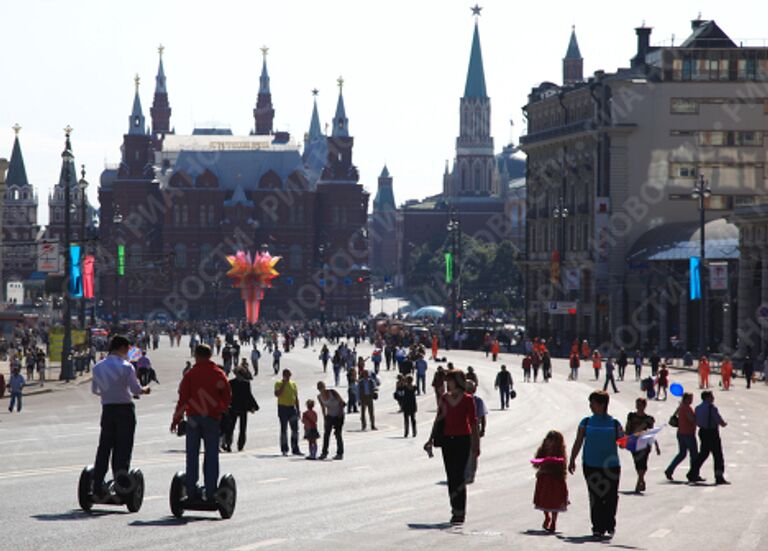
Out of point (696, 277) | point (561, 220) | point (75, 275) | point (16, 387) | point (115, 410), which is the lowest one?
point (16, 387)

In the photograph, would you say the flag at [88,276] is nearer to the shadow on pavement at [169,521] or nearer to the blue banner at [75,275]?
the blue banner at [75,275]

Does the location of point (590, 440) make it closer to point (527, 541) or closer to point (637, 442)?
point (527, 541)

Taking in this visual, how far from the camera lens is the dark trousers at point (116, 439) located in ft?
53.0

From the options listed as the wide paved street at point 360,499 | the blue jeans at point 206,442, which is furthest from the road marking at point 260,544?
Result: the blue jeans at point 206,442

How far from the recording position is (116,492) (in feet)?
54.4

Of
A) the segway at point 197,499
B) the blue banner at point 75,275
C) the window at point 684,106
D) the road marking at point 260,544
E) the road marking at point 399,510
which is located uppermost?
the window at point 684,106

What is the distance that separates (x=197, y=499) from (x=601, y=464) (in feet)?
12.8

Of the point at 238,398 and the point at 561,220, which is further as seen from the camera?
the point at 561,220

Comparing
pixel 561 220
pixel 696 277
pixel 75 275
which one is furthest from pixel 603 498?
pixel 561 220

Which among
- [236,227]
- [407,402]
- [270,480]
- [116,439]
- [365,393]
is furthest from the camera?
[236,227]

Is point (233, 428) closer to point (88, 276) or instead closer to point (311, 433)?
point (311, 433)

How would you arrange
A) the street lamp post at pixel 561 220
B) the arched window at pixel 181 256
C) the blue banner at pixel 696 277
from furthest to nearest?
the arched window at pixel 181 256 → the street lamp post at pixel 561 220 → the blue banner at pixel 696 277

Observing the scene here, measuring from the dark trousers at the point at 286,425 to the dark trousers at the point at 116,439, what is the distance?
12.7 m

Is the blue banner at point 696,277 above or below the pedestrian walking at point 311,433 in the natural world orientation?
above
